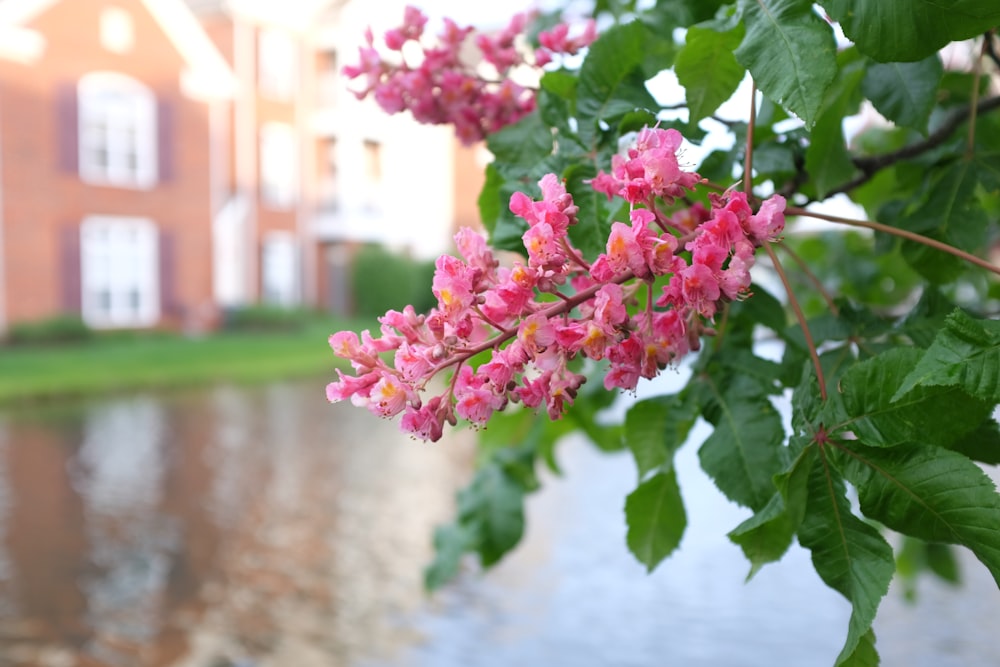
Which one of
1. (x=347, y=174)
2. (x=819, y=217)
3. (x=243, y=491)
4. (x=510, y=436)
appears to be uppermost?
(x=347, y=174)

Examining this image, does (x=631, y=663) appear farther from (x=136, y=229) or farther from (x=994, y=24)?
(x=136, y=229)

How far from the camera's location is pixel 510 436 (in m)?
2.11

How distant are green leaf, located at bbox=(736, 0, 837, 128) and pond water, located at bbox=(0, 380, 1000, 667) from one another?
2.78 meters

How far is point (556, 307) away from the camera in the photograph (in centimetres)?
78

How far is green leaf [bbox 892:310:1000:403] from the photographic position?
0.74m

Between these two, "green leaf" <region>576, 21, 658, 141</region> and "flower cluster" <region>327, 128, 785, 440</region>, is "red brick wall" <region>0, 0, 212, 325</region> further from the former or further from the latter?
"flower cluster" <region>327, 128, 785, 440</region>

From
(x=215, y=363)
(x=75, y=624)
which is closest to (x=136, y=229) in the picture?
(x=215, y=363)

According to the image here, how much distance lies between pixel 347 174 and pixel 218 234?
4261 mm

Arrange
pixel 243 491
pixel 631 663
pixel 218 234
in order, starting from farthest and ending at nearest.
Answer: pixel 218 234
pixel 243 491
pixel 631 663

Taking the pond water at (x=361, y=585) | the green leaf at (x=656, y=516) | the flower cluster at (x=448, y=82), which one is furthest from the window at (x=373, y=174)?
the green leaf at (x=656, y=516)

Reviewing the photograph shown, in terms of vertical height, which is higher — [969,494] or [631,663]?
[969,494]

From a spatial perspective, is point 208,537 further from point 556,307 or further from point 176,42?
point 176,42

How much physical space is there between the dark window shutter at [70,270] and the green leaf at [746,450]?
54.7 feet

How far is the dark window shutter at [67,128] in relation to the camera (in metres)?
15.7
